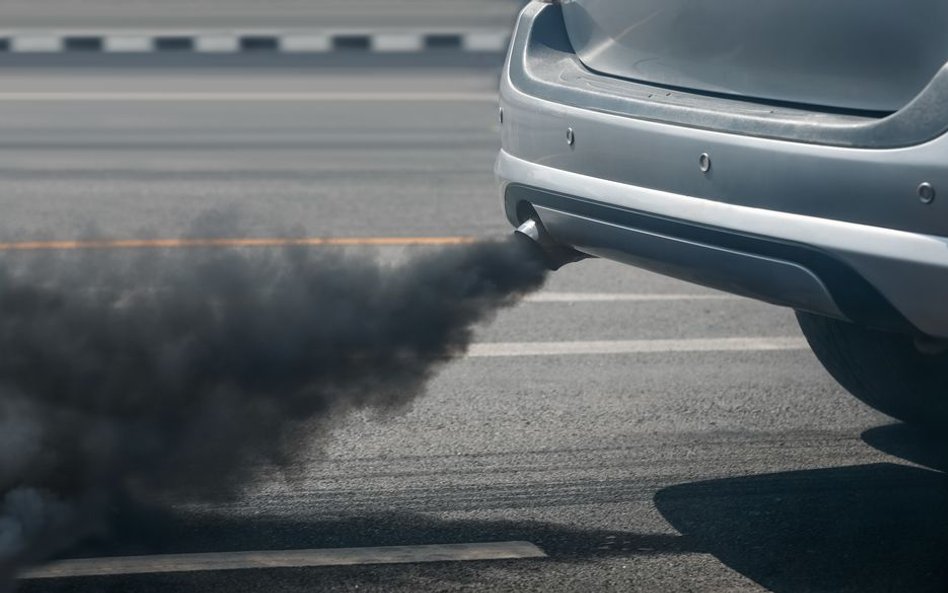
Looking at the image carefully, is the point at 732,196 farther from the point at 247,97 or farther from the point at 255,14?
the point at 255,14

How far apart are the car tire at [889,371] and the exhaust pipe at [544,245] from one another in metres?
0.88

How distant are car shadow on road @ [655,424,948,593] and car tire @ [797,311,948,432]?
19 cm

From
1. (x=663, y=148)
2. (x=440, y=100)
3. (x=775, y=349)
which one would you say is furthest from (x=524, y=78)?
(x=440, y=100)

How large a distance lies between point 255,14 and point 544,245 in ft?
51.0

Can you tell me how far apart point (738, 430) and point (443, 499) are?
3.78 feet

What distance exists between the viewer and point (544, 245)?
3764 mm

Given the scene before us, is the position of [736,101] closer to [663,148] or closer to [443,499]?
[663,148]

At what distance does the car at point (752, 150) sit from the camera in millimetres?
2777

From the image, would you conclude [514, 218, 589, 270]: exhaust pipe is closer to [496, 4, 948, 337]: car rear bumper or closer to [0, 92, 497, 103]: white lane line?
[496, 4, 948, 337]: car rear bumper

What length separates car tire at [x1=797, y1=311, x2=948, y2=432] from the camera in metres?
3.95

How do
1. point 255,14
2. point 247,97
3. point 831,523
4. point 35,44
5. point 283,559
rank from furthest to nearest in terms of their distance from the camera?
point 255,14 < point 35,44 < point 247,97 < point 831,523 < point 283,559

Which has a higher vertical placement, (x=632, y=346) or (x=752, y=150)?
(x=752, y=150)

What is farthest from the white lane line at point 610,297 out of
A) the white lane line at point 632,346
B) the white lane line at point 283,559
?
the white lane line at point 283,559

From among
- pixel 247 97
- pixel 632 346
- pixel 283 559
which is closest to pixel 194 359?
pixel 283 559
